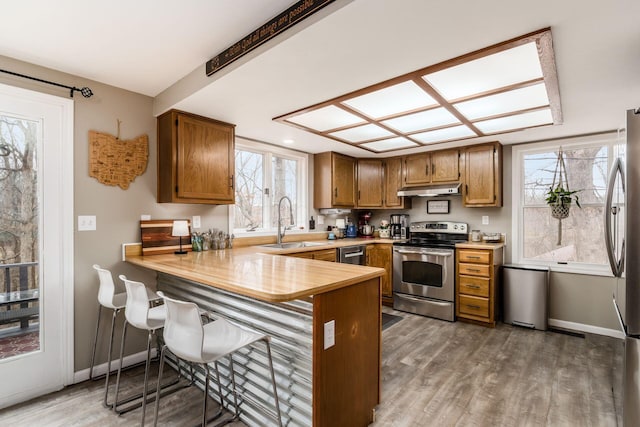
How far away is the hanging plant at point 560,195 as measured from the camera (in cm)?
349

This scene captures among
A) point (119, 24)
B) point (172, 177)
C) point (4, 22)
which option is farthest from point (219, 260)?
Result: point (4, 22)

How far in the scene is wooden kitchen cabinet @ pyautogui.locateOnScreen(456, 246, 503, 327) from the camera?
3545 millimetres

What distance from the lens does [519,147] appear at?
390 cm

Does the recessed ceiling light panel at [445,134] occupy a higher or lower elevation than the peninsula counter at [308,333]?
higher

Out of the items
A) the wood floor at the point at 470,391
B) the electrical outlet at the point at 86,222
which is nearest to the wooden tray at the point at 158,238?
the electrical outlet at the point at 86,222

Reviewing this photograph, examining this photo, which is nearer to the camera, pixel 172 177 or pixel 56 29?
pixel 56 29

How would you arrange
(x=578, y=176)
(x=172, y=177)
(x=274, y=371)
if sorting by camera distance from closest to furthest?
(x=274, y=371) → (x=172, y=177) → (x=578, y=176)

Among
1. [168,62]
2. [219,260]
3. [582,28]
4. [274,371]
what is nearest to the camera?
[582,28]

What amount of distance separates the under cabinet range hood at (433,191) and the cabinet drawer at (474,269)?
3.16 feet

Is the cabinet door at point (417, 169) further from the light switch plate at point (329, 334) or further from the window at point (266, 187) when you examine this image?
the light switch plate at point (329, 334)

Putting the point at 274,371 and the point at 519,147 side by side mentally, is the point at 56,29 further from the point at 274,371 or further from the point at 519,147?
the point at 519,147

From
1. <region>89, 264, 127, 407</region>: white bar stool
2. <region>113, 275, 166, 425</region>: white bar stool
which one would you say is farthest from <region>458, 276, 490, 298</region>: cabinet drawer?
<region>89, 264, 127, 407</region>: white bar stool

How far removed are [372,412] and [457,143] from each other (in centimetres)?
320

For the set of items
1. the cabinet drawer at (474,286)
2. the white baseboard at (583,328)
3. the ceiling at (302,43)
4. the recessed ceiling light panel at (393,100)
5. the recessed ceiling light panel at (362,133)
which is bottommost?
the white baseboard at (583,328)
